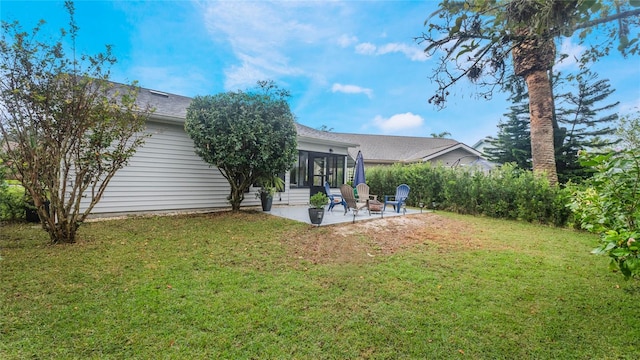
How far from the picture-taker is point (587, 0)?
1737 millimetres

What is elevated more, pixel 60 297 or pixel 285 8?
pixel 285 8

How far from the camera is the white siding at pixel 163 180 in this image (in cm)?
714

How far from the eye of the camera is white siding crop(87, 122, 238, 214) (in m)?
7.14

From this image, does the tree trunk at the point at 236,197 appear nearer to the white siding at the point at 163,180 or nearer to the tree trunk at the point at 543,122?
the white siding at the point at 163,180

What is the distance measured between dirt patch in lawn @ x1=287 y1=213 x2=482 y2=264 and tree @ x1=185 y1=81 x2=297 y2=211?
2.58m

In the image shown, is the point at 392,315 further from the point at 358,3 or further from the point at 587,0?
the point at 358,3

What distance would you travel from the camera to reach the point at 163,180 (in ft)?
25.5

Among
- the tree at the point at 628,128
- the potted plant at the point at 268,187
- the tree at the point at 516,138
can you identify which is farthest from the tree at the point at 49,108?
the tree at the point at 628,128

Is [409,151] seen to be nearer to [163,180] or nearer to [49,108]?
[163,180]

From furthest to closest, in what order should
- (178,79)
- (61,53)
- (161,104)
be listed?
(178,79), (161,104), (61,53)

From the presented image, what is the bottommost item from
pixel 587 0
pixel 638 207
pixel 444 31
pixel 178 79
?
pixel 638 207

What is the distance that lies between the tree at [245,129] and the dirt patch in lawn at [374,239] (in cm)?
258

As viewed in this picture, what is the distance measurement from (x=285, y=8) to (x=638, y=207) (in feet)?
27.1

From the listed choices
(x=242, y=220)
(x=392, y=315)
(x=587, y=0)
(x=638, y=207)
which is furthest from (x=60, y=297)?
(x=638, y=207)
